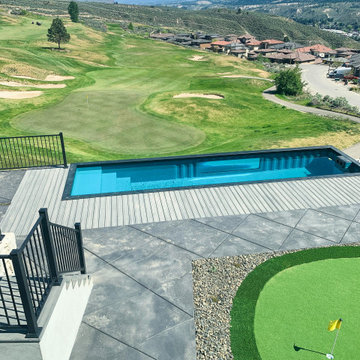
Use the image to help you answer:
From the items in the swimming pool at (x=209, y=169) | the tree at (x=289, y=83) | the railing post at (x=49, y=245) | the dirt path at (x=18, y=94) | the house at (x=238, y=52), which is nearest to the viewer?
the railing post at (x=49, y=245)

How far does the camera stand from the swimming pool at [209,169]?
17.4 metres

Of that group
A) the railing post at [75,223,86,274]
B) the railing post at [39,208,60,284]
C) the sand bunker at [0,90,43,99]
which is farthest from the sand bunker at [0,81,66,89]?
the railing post at [39,208,60,284]

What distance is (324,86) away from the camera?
7056 centimetres

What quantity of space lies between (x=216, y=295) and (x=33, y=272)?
472cm

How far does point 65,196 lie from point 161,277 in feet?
20.6

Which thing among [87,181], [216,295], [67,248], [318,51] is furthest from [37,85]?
[318,51]

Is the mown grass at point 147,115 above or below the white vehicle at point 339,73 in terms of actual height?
above

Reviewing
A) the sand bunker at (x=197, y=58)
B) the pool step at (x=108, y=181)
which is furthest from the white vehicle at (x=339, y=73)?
the pool step at (x=108, y=181)

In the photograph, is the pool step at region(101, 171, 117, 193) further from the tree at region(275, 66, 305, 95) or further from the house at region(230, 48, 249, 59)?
the house at region(230, 48, 249, 59)

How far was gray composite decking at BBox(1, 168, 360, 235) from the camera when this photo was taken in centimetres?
1288

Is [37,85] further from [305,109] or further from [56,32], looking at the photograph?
[305,109]

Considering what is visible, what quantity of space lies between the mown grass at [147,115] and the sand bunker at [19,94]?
Result: 1.41 metres

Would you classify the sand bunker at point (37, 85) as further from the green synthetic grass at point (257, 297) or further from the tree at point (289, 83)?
the green synthetic grass at point (257, 297)

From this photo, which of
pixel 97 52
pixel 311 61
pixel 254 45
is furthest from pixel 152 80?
pixel 254 45
